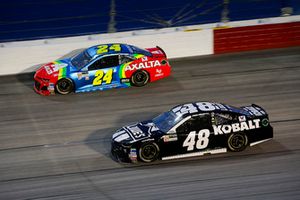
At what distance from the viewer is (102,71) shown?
17.5 m

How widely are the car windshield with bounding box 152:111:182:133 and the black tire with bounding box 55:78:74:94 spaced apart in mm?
4414

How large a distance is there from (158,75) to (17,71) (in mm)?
4693

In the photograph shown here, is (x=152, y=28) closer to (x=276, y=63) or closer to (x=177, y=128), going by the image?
(x=276, y=63)

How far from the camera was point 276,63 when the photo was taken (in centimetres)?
1955

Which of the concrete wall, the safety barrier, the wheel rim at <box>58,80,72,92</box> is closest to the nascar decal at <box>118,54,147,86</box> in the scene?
the wheel rim at <box>58,80,72,92</box>

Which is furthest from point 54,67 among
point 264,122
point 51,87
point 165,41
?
point 264,122

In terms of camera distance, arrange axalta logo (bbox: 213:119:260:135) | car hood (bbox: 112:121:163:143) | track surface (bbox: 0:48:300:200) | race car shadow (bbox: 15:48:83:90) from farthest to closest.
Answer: race car shadow (bbox: 15:48:83:90)
axalta logo (bbox: 213:119:260:135)
car hood (bbox: 112:121:163:143)
track surface (bbox: 0:48:300:200)

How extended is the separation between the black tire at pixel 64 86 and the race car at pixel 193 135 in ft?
14.2

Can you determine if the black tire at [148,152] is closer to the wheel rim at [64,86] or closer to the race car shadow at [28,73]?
the wheel rim at [64,86]

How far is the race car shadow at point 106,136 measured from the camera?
14.1m

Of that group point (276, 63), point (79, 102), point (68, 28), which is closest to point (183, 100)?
point (79, 102)

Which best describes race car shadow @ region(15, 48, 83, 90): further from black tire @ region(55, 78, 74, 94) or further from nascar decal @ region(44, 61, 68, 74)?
black tire @ region(55, 78, 74, 94)

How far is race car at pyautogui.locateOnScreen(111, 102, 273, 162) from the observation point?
13180 mm

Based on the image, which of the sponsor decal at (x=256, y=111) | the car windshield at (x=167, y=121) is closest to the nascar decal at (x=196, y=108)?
the car windshield at (x=167, y=121)
